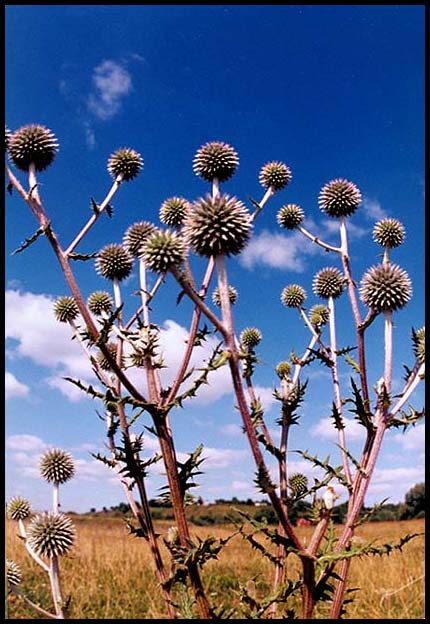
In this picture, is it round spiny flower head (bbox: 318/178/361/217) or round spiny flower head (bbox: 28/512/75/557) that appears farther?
round spiny flower head (bbox: 318/178/361/217)

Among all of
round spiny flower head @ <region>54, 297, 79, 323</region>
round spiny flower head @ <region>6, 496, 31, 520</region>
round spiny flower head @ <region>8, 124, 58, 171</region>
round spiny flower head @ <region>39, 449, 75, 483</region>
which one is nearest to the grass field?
round spiny flower head @ <region>6, 496, 31, 520</region>

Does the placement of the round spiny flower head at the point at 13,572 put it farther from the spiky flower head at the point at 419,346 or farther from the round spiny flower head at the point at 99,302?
the spiky flower head at the point at 419,346

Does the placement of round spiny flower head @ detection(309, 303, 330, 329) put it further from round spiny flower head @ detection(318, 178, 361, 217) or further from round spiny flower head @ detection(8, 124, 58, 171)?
round spiny flower head @ detection(8, 124, 58, 171)

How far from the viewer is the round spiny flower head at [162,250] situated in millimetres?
2672

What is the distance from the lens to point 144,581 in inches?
464

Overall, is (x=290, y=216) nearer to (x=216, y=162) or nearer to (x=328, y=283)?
(x=328, y=283)

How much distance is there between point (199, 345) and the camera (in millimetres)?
3246

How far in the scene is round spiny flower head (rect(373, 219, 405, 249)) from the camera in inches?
182

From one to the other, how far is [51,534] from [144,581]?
926 centimetres

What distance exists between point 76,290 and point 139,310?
0.54m

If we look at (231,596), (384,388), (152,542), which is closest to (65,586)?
(231,596)

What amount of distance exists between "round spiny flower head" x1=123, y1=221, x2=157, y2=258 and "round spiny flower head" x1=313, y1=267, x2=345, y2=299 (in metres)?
1.97

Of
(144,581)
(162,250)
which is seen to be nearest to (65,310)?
(162,250)

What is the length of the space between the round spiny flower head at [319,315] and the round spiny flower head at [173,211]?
1783 mm
